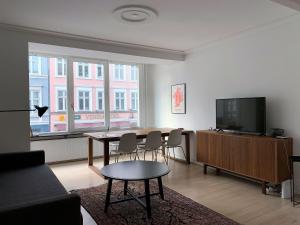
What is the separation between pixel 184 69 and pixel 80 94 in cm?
259

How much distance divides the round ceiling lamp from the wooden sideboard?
2269mm

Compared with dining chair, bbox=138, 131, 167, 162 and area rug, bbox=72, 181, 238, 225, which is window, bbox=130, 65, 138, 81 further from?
area rug, bbox=72, 181, 238, 225

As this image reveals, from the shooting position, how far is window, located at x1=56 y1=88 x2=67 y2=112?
561cm

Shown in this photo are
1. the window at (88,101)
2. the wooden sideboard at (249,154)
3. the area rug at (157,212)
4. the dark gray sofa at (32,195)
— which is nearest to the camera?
the dark gray sofa at (32,195)

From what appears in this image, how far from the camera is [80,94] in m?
5.89

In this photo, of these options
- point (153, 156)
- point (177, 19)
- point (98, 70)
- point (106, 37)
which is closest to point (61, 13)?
point (106, 37)

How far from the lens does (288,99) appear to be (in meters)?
3.57

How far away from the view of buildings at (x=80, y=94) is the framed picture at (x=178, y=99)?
4.20ft

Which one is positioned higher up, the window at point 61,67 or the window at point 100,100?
the window at point 61,67

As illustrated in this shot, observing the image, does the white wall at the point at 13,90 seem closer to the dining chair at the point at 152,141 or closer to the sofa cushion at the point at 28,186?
the sofa cushion at the point at 28,186

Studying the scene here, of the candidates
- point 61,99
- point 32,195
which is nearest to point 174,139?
point 61,99

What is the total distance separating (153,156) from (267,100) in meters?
3.11

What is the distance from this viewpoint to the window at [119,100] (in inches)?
255

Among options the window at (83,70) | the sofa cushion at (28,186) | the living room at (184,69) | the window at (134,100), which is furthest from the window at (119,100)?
the sofa cushion at (28,186)
